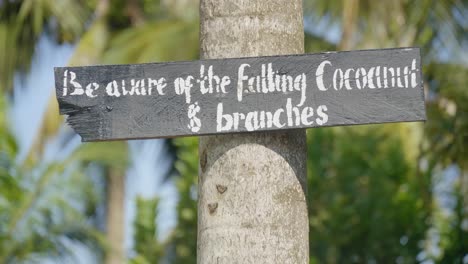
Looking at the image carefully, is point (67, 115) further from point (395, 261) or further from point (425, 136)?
point (395, 261)

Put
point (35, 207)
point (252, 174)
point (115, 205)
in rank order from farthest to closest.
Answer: point (115, 205), point (35, 207), point (252, 174)

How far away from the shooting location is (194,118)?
380 centimetres

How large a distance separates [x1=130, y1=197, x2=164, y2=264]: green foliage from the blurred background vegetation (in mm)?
17

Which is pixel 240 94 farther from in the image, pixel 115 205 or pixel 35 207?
pixel 115 205

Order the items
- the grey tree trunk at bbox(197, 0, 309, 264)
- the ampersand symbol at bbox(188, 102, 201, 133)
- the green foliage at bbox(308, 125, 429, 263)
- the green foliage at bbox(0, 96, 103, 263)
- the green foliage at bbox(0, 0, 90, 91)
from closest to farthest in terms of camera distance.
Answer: the grey tree trunk at bbox(197, 0, 309, 264) → the ampersand symbol at bbox(188, 102, 201, 133) → the green foliage at bbox(0, 96, 103, 263) → the green foliage at bbox(308, 125, 429, 263) → the green foliage at bbox(0, 0, 90, 91)

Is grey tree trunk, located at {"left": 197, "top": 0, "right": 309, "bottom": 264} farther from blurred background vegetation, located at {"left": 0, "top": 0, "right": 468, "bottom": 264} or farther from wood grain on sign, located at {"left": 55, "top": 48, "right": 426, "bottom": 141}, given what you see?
blurred background vegetation, located at {"left": 0, "top": 0, "right": 468, "bottom": 264}

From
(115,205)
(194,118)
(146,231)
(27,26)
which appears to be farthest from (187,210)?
(194,118)

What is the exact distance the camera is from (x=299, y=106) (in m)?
3.79

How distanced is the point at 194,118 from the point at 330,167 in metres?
11.4

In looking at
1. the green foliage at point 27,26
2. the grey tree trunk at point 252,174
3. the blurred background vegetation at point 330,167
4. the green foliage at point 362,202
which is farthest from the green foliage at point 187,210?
the grey tree trunk at point 252,174

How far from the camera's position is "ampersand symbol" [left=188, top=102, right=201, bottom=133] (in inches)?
149

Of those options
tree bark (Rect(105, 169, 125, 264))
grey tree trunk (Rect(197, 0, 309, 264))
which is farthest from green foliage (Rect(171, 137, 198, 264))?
grey tree trunk (Rect(197, 0, 309, 264))

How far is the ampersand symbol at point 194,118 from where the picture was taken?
3.79 metres

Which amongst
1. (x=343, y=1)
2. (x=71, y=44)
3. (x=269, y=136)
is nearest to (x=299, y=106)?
(x=269, y=136)
